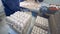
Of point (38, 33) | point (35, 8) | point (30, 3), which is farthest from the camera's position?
point (30, 3)

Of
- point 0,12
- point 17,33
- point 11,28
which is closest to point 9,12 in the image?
point 0,12

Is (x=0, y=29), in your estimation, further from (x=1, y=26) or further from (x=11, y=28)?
(x=11, y=28)

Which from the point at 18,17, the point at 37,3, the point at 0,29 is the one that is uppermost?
the point at 37,3

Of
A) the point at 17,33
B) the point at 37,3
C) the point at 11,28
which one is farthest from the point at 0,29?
the point at 37,3

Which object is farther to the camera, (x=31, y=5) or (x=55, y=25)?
(x=31, y=5)

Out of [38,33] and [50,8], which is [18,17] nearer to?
[38,33]

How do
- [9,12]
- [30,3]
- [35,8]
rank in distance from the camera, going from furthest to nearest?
[30,3], [35,8], [9,12]

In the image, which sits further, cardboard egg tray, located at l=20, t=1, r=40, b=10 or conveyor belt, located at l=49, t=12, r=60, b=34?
cardboard egg tray, located at l=20, t=1, r=40, b=10

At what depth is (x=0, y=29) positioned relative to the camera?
62.1 inches

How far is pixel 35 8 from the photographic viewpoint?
189 cm

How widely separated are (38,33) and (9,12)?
779 mm

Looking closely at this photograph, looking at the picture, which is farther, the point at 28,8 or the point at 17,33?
the point at 28,8

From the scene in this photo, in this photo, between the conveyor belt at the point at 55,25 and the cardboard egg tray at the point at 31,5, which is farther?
the cardboard egg tray at the point at 31,5

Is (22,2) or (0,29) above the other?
(22,2)
